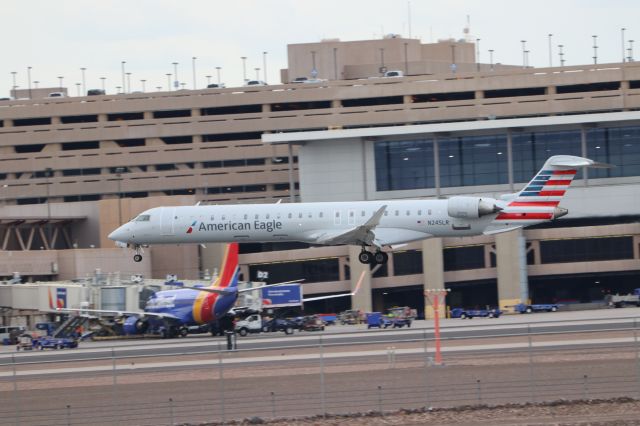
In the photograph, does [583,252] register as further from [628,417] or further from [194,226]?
[628,417]

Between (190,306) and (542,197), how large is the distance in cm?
2328

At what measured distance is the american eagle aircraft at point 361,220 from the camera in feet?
229

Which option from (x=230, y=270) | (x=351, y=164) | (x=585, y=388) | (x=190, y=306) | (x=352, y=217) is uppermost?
(x=351, y=164)

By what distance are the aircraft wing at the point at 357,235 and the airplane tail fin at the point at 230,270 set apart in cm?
696

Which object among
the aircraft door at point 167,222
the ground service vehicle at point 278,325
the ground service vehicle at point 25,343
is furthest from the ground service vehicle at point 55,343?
the ground service vehicle at point 278,325

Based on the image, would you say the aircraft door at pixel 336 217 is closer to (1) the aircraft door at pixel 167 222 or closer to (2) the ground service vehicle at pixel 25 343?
(1) the aircraft door at pixel 167 222

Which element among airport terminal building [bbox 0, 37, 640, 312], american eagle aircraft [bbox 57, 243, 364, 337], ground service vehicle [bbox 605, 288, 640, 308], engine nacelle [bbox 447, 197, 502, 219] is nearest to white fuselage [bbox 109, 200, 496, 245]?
engine nacelle [bbox 447, 197, 502, 219]

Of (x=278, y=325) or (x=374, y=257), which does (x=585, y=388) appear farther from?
(x=278, y=325)

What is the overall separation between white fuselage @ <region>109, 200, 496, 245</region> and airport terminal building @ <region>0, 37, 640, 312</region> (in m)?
26.6

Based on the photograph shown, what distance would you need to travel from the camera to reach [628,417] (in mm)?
38094

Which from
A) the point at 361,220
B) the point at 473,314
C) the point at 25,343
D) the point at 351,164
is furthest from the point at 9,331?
the point at 351,164

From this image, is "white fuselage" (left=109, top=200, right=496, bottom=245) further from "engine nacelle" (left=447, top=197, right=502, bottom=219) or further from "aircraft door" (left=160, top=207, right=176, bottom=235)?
"engine nacelle" (left=447, top=197, right=502, bottom=219)

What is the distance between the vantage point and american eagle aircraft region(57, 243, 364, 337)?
2928 inches

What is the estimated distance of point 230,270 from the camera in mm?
75688
